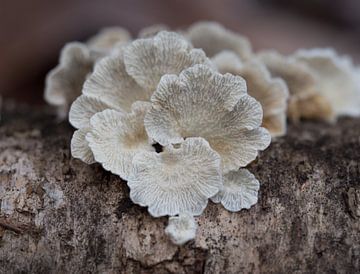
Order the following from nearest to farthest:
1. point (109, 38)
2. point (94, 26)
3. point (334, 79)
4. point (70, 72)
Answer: point (70, 72) → point (334, 79) → point (109, 38) → point (94, 26)

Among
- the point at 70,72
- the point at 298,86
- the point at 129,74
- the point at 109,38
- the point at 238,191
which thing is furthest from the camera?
the point at 109,38

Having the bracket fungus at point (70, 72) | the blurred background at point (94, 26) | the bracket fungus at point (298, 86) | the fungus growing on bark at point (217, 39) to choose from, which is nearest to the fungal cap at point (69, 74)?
the bracket fungus at point (70, 72)

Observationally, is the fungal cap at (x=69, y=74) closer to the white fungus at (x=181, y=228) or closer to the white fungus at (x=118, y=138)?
the white fungus at (x=118, y=138)

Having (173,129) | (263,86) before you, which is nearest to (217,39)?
(263,86)

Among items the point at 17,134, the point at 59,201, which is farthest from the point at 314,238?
the point at 17,134

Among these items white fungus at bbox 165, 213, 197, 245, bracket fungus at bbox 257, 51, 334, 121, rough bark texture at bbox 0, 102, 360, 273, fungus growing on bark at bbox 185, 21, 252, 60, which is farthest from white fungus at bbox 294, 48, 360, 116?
white fungus at bbox 165, 213, 197, 245

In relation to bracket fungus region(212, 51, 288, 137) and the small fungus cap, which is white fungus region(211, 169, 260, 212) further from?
bracket fungus region(212, 51, 288, 137)

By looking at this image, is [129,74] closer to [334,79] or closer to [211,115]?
[211,115]
